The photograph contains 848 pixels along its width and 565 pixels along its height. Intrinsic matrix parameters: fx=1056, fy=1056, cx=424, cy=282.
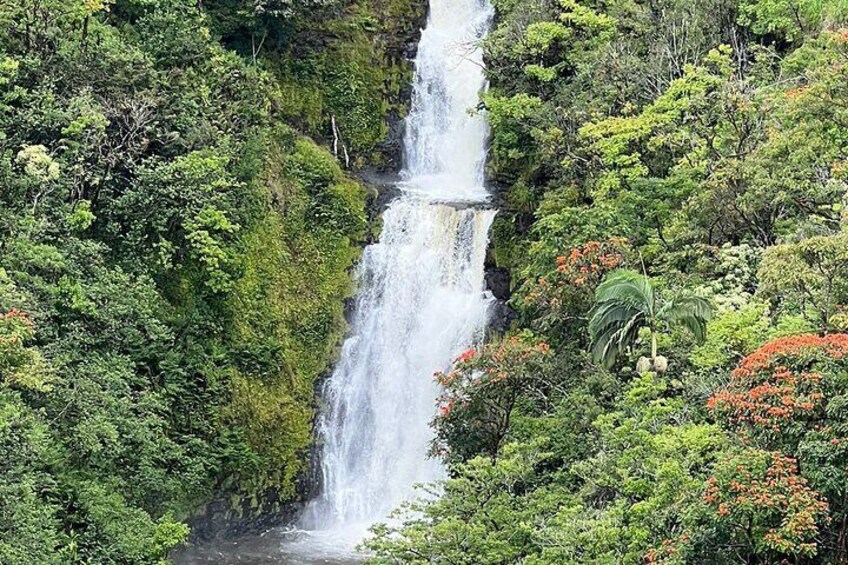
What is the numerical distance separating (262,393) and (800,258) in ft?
46.1

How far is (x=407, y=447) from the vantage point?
26.4m

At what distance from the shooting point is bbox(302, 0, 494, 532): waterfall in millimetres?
25984

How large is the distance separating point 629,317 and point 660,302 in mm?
656

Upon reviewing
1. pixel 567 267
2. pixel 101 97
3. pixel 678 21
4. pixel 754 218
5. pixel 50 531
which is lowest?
pixel 50 531

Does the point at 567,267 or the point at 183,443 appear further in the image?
the point at 183,443

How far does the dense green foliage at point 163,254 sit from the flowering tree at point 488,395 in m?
5.62

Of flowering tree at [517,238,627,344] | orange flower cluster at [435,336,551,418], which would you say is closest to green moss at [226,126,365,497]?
orange flower cluster at [435,336,551,418]

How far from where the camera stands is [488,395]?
19984 millimetres

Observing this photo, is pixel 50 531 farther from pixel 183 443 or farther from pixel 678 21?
pixel 678 21

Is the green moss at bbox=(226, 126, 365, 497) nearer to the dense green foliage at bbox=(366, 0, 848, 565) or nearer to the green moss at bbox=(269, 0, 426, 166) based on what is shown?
the green moss at bbox=(269, 0, 426, 166)

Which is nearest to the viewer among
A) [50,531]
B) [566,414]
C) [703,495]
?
[703,495]

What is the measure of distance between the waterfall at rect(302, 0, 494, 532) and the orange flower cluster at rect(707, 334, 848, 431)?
1297 cm

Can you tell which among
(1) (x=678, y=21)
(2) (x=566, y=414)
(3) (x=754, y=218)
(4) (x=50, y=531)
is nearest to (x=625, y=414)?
(2) (x=566, y=414)

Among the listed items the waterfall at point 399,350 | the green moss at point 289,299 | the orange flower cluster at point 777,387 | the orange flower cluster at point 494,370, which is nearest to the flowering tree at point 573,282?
the orange flower cluster at point 494,370
